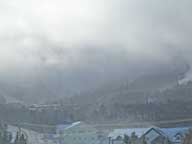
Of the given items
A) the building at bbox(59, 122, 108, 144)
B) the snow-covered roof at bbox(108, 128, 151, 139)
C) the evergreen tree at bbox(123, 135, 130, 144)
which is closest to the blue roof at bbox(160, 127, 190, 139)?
the snow-covered roof at bbox(108, 128, 151, 139)

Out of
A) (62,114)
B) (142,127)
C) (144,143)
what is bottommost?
(144,143)

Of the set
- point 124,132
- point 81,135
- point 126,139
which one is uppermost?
point 124,132

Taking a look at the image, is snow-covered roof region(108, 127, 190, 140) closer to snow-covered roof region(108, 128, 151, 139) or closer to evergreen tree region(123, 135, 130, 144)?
snow-covered roof region(108, 128, 151, 139)

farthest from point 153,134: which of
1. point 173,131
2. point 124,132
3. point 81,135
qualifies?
point 81,135

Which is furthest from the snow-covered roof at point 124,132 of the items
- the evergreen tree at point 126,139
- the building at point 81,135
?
the evergreen tree at point 126,139

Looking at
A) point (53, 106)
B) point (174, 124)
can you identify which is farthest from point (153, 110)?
point (53, 106)

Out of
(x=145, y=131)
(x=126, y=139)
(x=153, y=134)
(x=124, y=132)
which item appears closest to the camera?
(x=126, y=139)

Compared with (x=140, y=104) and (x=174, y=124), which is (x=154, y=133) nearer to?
(x=174, y=124)

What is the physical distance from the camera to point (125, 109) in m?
44.7

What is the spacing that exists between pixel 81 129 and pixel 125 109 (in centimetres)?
995

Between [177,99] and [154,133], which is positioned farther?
[177,99]

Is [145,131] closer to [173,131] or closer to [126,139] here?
[126,139]

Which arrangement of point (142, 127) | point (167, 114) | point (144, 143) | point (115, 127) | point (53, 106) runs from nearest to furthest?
point (144, 143), point (142, 127), point (115, 127), point (167, 114), point (53, 106)

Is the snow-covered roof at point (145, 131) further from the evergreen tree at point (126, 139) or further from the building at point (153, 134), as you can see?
the evergreen tree at point (126, 139)
